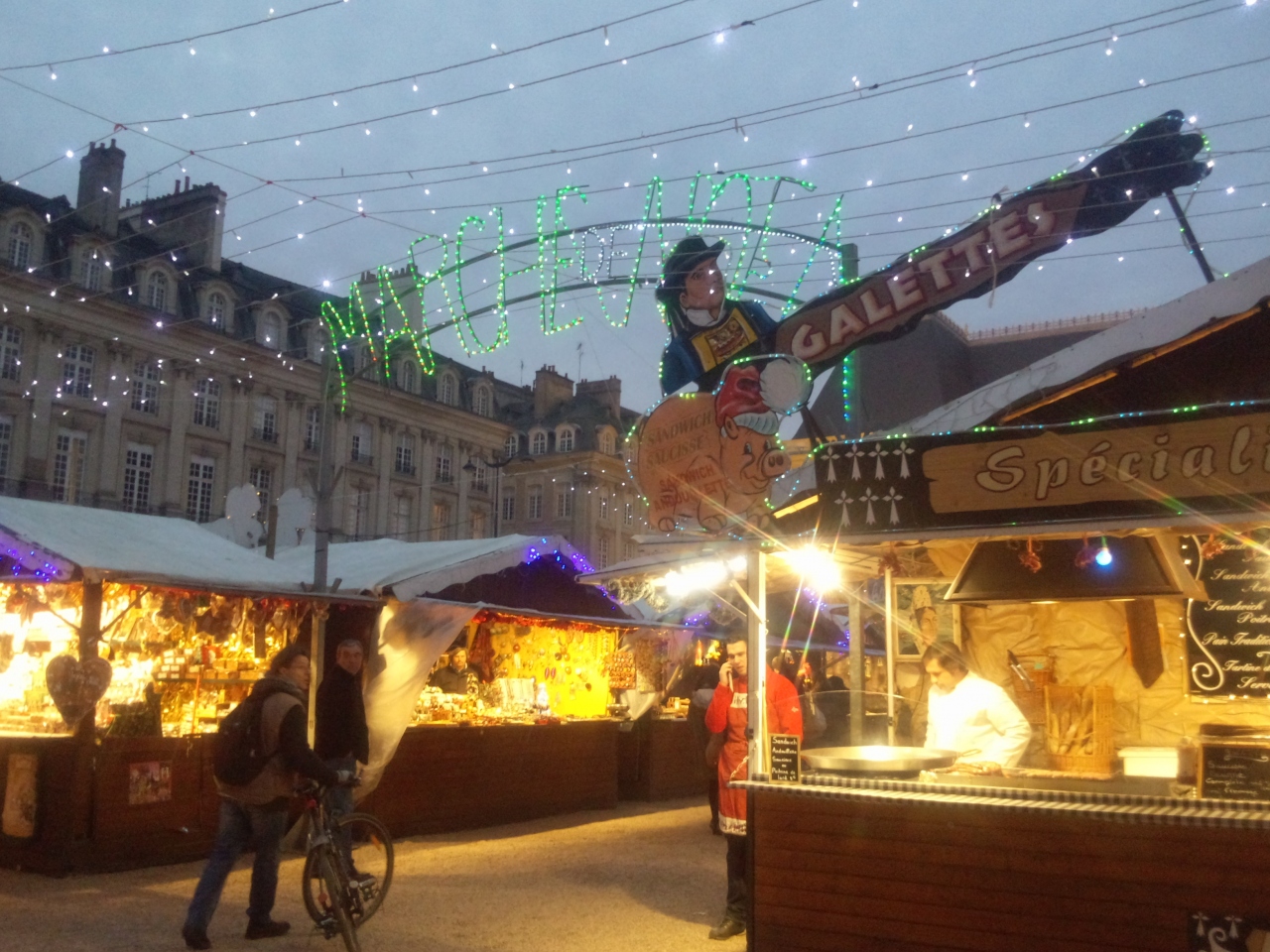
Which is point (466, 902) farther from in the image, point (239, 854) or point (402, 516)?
point (402, 516)

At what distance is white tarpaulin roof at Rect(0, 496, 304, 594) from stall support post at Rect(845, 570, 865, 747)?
185 inches

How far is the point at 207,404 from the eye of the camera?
3528cm

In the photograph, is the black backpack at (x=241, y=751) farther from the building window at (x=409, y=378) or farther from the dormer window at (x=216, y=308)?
the building window at (x=409, y=378)

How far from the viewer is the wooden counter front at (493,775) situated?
9852 millimetres

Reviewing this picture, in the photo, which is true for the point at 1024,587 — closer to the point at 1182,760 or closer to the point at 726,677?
the point at 1182,760

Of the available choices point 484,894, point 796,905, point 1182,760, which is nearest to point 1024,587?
point 1182,760

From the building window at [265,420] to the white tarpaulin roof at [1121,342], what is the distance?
32.1 meters

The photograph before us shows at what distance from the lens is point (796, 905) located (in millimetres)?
5125

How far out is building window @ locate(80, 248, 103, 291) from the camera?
30.5 meters

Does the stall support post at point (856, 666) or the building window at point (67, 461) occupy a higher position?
the building window at point (67, 461)

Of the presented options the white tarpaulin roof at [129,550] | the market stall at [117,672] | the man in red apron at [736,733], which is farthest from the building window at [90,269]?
the man in red apron at [736,733]

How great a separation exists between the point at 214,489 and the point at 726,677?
32.0 metres

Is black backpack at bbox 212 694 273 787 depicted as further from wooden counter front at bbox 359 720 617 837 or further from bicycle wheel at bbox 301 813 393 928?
wooden counter front at bbox 359 720 617 837

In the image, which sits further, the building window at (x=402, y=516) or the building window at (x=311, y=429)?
the building window at (x=402, y=516)
